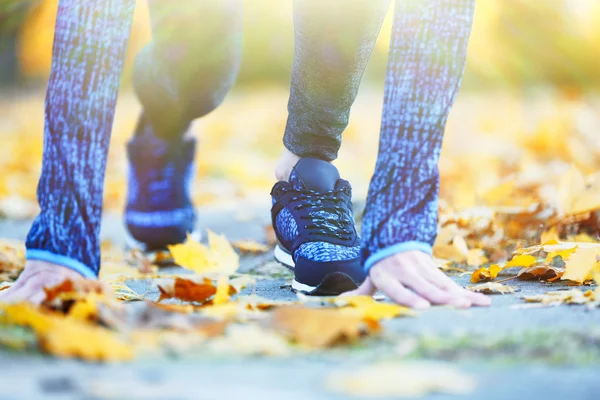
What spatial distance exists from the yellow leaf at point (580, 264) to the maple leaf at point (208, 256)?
78cm

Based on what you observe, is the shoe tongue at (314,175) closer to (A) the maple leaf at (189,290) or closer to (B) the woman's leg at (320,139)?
(B) the woman's leg at (320,139)

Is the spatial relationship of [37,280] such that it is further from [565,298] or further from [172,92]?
[172,92]

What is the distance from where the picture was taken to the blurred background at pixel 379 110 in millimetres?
3223

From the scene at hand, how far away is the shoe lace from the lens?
4.97 ft

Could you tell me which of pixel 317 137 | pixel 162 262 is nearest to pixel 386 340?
pixel 317 137

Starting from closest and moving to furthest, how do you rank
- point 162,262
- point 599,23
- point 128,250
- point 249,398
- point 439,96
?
point 249,398
point 439,96
point 162,262
point 128,250
point 599,23

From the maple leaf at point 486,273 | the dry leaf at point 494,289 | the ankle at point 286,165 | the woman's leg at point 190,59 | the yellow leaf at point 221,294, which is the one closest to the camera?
the yellow leaf at point 221,294

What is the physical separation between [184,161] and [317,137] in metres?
0.76

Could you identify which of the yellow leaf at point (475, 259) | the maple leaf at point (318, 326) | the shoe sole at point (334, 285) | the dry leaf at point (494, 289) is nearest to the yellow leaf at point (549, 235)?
the yellow leaf at point (475, 259)

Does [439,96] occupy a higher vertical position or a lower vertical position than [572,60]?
lower

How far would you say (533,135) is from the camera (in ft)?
12.7

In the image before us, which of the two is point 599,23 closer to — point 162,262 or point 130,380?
point 162,262

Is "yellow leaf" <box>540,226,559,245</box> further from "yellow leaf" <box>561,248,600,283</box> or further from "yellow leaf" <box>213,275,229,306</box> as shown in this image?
"yellow leaf" <box>213,275,229,306</box>

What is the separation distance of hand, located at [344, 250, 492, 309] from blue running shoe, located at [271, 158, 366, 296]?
0.23 m
